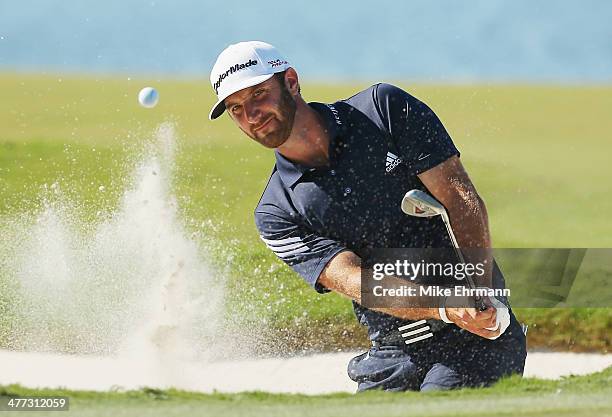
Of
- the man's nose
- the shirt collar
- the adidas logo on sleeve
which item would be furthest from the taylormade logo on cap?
the adidas logo on sleeve

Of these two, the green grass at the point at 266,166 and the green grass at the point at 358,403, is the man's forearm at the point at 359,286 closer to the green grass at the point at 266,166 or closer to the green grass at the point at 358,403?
the green grass at the point at 358,403

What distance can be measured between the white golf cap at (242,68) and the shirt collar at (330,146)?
0.19 m

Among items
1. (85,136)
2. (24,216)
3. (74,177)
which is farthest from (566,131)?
(24,216)

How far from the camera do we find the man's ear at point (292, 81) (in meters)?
Answer: 3.30

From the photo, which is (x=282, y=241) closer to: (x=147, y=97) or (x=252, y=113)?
(x=252, y=113)

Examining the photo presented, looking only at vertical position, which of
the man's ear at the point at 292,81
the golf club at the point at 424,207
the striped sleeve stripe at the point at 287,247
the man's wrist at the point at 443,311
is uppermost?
the man's ear at the point at 292,81

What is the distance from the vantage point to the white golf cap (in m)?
3.21

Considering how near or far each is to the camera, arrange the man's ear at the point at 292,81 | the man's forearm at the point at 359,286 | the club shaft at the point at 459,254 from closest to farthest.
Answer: the club shaft at the point at 459,254, the man's forearm at the point at 359,286, the man's ear at the point at 292,81

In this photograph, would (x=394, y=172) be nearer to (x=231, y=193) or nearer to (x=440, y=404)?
(x=440, y=404)

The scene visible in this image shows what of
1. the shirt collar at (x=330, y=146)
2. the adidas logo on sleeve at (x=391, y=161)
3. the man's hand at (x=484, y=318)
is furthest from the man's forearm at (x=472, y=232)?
the shirt collar at (x=330, y=146)

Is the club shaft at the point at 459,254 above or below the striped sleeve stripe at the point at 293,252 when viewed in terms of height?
below

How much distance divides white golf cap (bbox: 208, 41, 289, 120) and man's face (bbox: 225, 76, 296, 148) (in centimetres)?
2

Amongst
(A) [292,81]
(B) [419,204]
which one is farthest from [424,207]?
(A) [292,81]

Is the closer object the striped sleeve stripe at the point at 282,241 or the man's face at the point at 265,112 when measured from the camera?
the man's face at the point at 265,112
